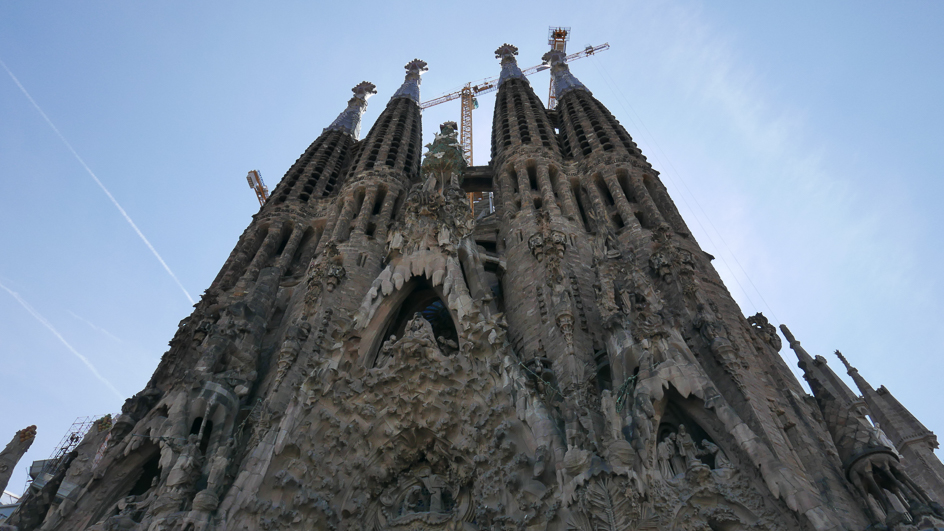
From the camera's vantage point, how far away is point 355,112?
116ft

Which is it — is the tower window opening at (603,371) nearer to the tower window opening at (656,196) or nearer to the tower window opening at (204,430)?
the tower window opening at (656,196)

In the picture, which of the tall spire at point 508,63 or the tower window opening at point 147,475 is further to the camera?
the tall spire at point 508,63

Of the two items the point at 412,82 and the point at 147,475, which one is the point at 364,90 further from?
the point at 147,475

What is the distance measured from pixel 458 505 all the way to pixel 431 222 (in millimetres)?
7293

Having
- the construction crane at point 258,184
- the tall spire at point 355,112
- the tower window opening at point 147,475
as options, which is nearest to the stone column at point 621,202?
the tower window opening at point 147,475

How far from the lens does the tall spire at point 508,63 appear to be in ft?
115

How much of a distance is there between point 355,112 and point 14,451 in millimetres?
23463

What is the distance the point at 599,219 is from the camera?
1881 centimetres

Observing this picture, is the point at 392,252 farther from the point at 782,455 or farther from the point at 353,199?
the point at 782,455

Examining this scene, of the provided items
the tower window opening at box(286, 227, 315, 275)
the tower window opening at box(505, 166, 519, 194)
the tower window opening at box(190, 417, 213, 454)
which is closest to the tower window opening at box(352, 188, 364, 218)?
the tower window opening at box(286, 227, 315, 275)

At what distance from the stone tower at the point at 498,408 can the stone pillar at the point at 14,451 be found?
9.62 ft

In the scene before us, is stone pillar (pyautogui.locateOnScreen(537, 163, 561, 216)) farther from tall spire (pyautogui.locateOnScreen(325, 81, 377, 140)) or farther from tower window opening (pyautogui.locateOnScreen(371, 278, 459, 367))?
tall spire (pyautogui.locateOnScreen(325, 81, 377, 140))

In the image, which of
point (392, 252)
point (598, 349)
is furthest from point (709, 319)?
point (392, 252)

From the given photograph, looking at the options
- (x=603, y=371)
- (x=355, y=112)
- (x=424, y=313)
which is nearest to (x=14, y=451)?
(x=424, y=313)
